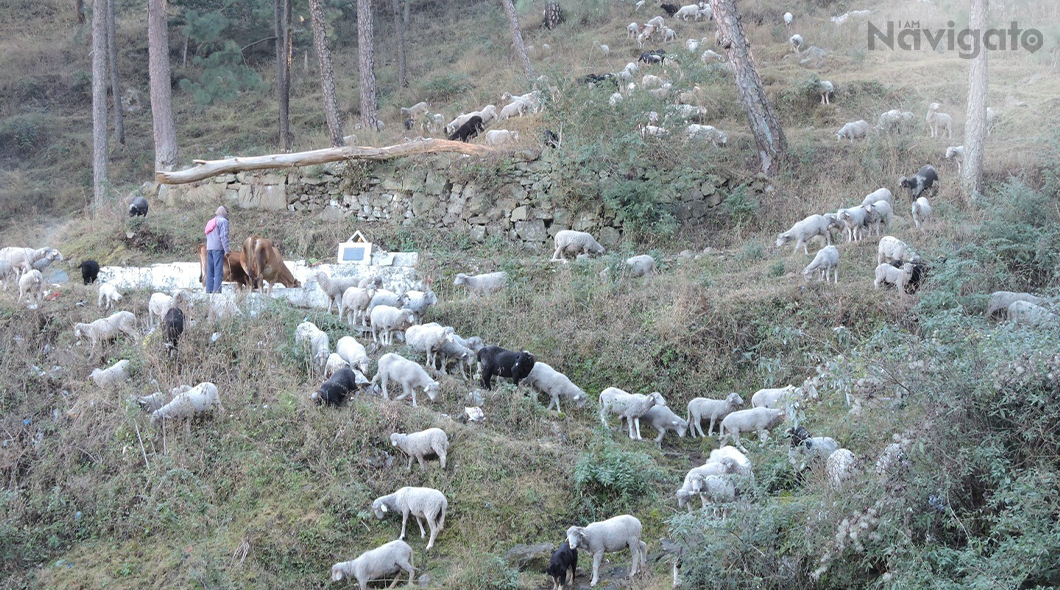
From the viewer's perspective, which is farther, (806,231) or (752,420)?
(806,231)

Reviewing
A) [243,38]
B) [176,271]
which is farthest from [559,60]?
[176,271]

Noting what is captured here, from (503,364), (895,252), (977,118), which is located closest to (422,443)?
(503,364)

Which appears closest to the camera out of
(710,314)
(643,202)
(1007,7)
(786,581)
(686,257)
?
(786,581)

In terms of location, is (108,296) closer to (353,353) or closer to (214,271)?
(214,271)

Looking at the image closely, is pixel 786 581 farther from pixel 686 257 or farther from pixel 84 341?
pixel 84 341

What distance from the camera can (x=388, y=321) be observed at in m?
12.4

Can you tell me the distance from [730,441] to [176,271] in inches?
402

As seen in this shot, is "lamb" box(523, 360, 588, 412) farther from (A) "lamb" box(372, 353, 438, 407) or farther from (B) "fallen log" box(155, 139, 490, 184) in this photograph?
(B) "fallen log" box(155, 139, 490, 184)

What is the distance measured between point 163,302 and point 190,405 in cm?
304

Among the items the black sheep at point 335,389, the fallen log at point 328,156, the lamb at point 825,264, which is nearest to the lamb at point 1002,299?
the lamb at point 825,264

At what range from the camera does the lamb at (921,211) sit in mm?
14883

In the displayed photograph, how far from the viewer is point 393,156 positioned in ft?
60.8

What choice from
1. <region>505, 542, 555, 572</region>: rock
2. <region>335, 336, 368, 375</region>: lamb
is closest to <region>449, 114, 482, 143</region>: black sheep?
<region>335, 336, 368, 375</region>: lamb

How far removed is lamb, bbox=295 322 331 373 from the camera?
11.3 meters
